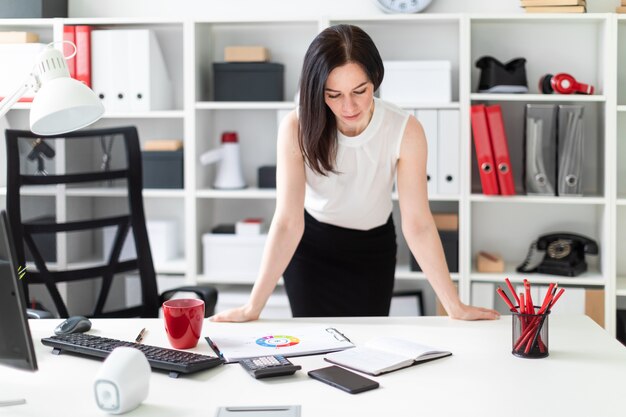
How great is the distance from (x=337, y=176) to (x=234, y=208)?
164 cm

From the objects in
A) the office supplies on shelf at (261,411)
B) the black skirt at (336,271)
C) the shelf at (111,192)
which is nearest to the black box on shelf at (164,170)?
the shelf at (111,192)

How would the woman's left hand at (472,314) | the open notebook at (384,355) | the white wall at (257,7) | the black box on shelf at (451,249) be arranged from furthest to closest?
the white wall at (257,7) < the black box on shelf at (451,249) < the woman's left hand at (472,314) < the open notebook at (384,355)

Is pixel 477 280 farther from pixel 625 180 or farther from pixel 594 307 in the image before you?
pixel 625 180

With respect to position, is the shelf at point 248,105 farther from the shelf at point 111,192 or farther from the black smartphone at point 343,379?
the black smartphone at point 343,379

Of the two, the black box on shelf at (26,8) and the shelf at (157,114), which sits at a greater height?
the black box on shelf at (26,8)

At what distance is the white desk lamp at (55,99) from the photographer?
1.56 meters

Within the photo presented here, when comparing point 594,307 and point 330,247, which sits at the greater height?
point 330,247

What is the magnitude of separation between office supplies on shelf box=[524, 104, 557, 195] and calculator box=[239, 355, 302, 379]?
2072 millimetres

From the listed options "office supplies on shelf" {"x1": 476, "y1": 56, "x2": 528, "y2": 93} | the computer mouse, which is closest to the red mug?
the computer mouse

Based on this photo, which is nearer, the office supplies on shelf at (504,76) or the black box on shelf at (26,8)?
the office supplies on shelf at (504,76)

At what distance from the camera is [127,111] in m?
3.43

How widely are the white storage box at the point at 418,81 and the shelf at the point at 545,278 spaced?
0.78m

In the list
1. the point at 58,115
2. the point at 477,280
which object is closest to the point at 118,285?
the point at 58,115

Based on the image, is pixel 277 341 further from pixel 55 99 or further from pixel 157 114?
pixel 157 114
